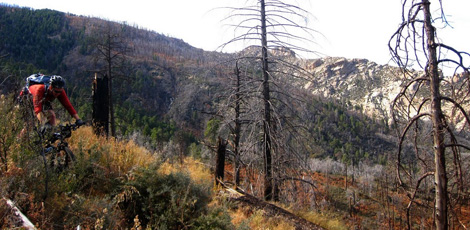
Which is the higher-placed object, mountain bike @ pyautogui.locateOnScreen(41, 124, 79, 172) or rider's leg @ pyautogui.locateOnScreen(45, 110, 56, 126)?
rider's leg @ pyautogui.locateOnScreen(45, 110, 56, 126)

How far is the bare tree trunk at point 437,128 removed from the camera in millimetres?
3389

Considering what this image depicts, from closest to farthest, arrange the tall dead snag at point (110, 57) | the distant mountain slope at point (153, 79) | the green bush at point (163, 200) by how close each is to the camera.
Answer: the green bush at point (163, 200) < the tall dead snag at point (110, 57) < the distant mountain slope at point (153, 79)

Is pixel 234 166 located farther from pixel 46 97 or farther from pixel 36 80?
pixel 36 80

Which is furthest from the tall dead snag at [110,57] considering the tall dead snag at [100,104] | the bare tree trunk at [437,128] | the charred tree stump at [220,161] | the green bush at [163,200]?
the bare tree trunk at [437,128]

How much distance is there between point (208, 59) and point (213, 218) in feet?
19.2

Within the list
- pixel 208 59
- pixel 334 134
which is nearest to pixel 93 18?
pixel 334 134

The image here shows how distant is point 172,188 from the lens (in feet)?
14.2

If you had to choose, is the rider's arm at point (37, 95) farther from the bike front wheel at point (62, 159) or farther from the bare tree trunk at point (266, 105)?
the bare tree trunk at point (266, 105)

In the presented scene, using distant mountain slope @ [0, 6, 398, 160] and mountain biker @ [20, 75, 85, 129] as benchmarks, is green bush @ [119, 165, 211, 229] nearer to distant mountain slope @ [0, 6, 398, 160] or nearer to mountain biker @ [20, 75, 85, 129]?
mountain biker @ [20, 75, 85, 129]

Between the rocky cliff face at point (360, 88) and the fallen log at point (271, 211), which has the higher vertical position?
the rocky cliff face at point (360, 88)

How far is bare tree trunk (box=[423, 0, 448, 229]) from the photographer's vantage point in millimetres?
3389

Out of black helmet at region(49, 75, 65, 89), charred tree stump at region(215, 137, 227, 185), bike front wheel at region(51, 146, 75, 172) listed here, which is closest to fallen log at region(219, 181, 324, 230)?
charred tree stump at region(215, 137, 227, 185)

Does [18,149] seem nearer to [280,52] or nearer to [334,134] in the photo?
[280,52]

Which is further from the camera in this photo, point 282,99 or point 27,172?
point 282,99
